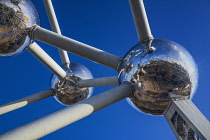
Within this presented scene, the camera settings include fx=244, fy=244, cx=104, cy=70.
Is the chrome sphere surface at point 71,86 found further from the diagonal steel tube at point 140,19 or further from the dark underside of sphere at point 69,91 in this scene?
the diagonal steel tube at point 140,19

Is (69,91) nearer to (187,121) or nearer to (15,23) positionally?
(15,23)

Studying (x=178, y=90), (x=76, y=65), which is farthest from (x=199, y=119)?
(x=76, y=65)

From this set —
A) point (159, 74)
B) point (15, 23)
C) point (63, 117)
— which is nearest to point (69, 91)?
point (15, 23)

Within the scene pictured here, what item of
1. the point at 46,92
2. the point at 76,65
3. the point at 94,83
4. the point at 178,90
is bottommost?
the point at 178,90

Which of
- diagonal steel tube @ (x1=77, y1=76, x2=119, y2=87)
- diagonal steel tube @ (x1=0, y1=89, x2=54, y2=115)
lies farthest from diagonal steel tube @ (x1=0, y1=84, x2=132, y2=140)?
diagonal steel tube @ (x1=0, y1=89, x2=54, y2=115)

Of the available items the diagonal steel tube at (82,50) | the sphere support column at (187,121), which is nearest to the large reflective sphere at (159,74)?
the sphere support column at (187,121)

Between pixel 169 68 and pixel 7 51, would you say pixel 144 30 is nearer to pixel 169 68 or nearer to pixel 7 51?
pixel 169 68
